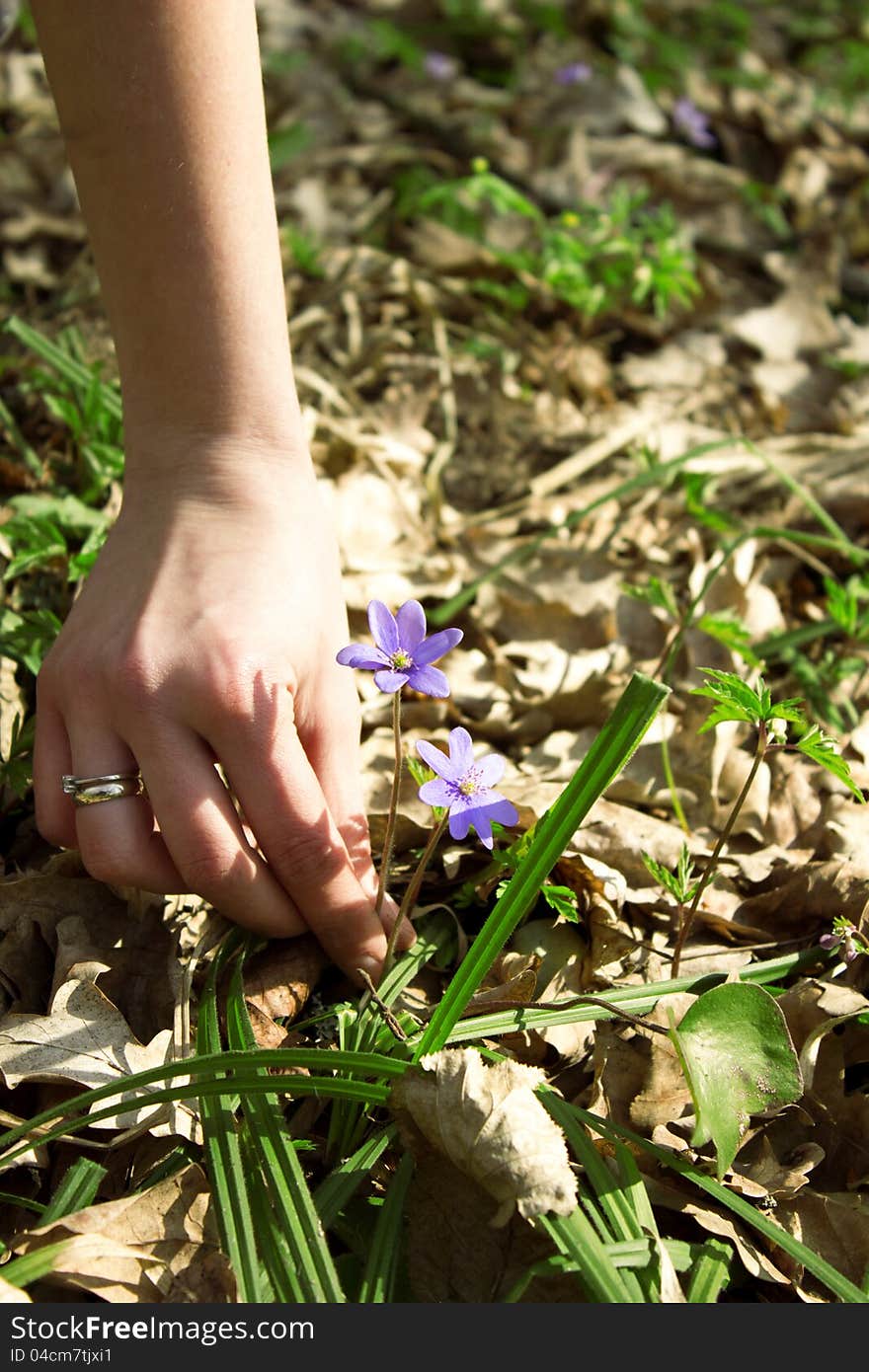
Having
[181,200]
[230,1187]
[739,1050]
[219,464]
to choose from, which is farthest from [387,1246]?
[181,200]

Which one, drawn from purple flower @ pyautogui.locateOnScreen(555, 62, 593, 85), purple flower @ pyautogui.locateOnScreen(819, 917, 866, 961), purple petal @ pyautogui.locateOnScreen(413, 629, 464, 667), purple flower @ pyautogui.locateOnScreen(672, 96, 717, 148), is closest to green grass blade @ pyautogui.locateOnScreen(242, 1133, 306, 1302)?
purple petal @ pyautogui.locateOnScreen(413, 629, 464, 667)

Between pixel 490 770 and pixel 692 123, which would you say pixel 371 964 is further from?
pixel 692 123

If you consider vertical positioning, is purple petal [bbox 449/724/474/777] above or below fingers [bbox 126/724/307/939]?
above

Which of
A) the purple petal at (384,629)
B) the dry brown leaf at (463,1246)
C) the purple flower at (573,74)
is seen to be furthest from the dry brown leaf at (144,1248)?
the purple flower at (573,74)

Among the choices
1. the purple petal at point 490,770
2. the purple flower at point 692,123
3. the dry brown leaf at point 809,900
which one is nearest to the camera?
the purple petal at point 490,770

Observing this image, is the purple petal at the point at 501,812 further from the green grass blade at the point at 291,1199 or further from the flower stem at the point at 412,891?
the green grass blade at the point at 291,1199

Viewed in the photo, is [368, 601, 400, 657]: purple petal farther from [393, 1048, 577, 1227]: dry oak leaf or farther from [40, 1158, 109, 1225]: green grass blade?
[40, 1158, 109, 1225]: green grass blade

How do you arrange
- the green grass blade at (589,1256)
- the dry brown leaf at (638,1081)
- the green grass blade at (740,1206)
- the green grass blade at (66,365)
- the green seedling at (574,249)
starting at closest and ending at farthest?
the green grass blade at (589,1256), the green grass blade at (740,1206), the dry brown leaf at (638,1081), the green grass blade at (66,365), the green seedling at (574,249)
